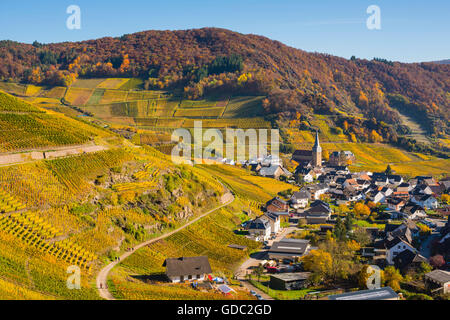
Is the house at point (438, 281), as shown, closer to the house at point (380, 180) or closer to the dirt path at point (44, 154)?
the dirt path at point (44, 154)

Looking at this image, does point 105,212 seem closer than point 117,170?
Yes

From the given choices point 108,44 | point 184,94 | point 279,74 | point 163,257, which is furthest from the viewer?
point 108,44

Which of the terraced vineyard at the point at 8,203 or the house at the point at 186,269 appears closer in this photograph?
the terraced vineyard at the point at 8,203

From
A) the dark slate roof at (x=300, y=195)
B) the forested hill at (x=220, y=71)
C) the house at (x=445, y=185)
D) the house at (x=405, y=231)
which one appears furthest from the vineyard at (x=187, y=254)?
the forested hill at (x=220, y=71)

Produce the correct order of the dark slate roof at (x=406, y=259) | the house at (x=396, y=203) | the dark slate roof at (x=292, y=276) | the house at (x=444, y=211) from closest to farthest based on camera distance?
the dark slate roof at (x=292, y=276)
the dark slate roof at (x=406, y=259)
the house at (x=444, y=211)
the house at (x=396, y=203)

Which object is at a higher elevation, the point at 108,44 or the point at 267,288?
the point at 108,44

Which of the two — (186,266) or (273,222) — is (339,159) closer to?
(273,222)
